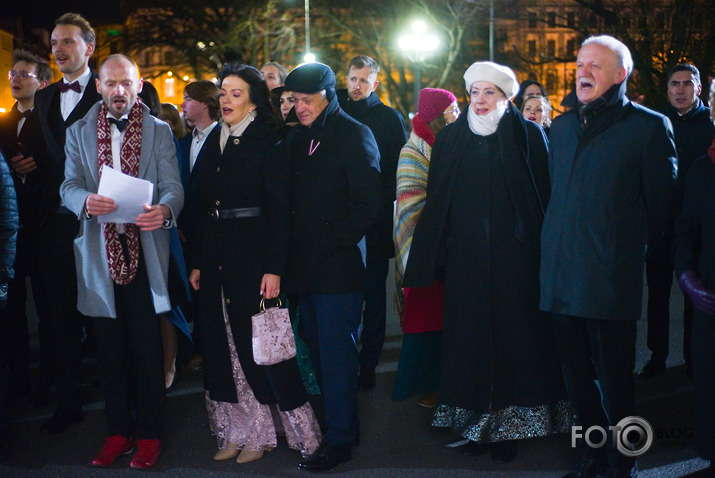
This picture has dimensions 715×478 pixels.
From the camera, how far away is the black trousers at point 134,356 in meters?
4.69

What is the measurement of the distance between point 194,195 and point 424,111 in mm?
1666

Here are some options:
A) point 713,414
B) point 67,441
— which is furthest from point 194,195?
point 713,414

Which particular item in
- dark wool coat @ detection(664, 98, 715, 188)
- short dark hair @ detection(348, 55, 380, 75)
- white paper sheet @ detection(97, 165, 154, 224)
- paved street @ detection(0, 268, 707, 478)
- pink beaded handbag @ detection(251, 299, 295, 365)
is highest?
short dark hair @ detection(348, 55, 380, 75)

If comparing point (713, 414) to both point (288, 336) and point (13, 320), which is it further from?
point (13, 320)

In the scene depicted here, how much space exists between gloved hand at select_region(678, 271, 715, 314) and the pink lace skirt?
216 cm

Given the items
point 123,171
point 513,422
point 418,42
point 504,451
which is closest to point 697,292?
point 513,422

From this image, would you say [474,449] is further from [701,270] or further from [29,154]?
[29,154]

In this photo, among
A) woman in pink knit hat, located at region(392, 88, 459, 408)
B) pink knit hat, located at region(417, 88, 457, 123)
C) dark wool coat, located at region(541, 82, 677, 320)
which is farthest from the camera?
pink knit hat, located at region(417, 88, 457, 123)

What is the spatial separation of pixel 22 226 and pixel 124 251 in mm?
1602

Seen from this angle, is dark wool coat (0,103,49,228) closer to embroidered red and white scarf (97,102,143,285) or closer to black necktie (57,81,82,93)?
black necktie (57,81,82,93)

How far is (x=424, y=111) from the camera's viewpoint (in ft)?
17.8

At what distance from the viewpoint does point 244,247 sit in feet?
14.8

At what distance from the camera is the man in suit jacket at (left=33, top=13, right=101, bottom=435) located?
5.16 m

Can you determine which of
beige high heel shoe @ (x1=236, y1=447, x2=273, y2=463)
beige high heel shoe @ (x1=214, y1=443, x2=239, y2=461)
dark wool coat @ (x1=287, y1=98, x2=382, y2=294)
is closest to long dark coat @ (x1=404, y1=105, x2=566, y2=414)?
dark wool coat @ (x1=287, y1=98, x2=382, y2=294)
